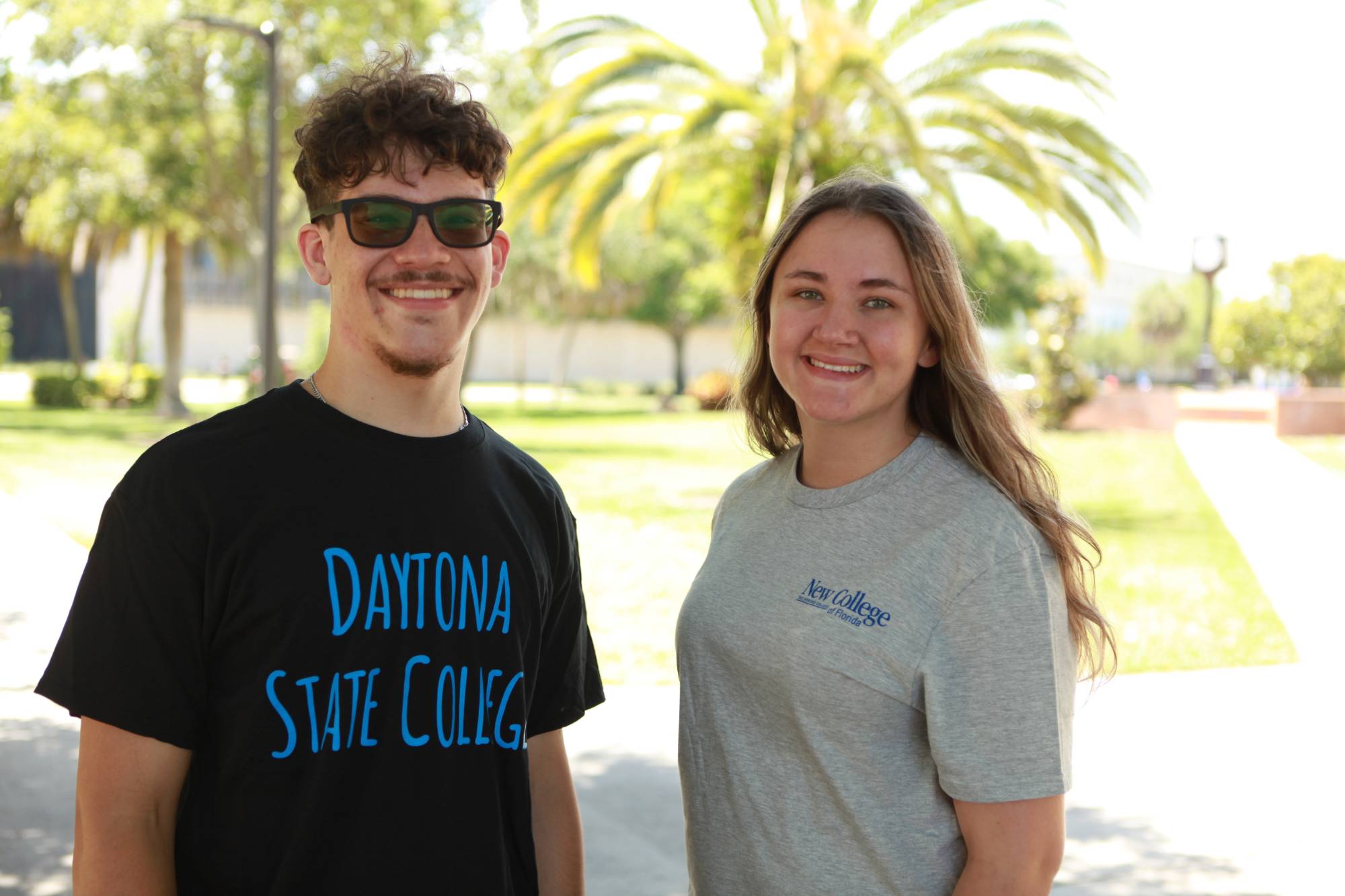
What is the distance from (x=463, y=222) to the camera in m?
2.18

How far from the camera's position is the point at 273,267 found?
1745 centimetres

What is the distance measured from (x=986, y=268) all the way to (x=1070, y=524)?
6197cm

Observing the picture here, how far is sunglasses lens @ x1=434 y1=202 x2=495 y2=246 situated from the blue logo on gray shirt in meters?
0.83

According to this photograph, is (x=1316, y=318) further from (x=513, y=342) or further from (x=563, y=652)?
(x=563, y=652)

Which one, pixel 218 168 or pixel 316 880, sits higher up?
pixel 218 168

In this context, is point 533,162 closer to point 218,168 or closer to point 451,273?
point 218,168

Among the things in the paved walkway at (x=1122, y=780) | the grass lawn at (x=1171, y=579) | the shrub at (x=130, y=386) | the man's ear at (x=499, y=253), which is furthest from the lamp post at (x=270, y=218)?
the shrub at (x=130, y=386)

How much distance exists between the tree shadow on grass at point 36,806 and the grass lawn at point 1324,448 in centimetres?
2223

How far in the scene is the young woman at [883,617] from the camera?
6.64ft

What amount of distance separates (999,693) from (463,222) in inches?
46.5

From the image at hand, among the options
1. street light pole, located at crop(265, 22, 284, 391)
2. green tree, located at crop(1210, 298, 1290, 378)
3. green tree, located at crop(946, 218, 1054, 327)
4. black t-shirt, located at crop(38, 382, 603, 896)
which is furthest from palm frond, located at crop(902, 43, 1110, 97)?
green tree, located at crop(1210, 298, 1290, 378)

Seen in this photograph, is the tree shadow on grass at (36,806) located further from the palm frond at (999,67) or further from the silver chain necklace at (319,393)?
the palm frond at (999,67)

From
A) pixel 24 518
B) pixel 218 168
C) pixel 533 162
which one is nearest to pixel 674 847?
pixel 24 518

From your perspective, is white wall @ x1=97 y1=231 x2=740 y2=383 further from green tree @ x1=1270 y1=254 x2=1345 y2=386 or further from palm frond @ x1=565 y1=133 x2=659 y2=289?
palm frond @ x1=565 y1=133 x2=659 y2=289
